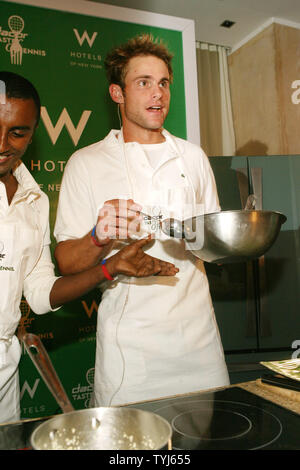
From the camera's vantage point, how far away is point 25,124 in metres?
1.31

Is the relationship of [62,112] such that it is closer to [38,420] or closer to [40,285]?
[40,285]

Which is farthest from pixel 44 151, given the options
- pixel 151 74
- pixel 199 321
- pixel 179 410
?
pixel 179 410

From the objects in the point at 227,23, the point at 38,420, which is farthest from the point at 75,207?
the point at 227,23

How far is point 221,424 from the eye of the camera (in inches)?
27.8

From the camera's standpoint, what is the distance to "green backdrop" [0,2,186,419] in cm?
158

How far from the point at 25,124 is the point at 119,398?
89cm

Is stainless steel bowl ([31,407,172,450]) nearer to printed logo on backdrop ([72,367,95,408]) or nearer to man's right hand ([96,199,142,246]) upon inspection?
man's right hand ([96,199,142,246])

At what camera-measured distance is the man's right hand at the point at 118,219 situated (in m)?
A: 1.07

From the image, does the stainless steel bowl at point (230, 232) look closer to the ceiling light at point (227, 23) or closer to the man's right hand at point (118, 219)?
the man's right hand at point (118, 219)

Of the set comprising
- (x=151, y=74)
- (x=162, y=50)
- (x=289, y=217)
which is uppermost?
(x=162, y=50)

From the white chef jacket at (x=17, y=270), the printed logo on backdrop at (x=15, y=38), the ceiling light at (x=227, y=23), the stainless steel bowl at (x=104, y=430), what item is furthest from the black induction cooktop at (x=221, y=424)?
the ceiling light at (x=227, y=23)

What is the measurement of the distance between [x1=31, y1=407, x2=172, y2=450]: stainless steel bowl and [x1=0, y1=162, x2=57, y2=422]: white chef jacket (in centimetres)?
64

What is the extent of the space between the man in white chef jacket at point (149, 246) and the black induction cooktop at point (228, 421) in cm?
38

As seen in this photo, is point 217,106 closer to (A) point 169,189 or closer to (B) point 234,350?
(B) point 234,350
